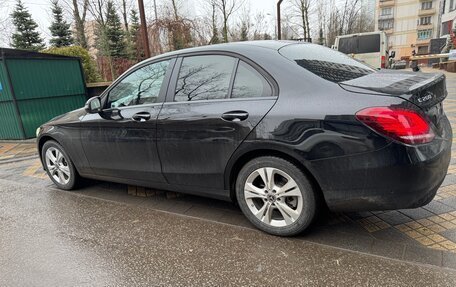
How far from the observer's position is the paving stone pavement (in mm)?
2545

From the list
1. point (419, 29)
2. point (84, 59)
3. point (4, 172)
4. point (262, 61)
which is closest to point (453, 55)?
point (84, 59)

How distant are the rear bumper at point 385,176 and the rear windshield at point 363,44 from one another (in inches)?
505

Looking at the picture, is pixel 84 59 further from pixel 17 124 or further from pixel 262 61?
pixel 262 61

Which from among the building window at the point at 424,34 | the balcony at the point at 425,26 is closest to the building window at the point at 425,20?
the balcony at the point at 425,26

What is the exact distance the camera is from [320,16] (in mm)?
34406

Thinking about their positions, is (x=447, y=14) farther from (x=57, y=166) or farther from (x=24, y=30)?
(x=57, y=166)

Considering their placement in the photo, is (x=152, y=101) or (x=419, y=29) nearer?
(x=152, y=101)

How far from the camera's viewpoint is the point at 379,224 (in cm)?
296

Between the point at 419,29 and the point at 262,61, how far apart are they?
7087cm

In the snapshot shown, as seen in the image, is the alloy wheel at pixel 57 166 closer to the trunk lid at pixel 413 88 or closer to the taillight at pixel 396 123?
the trunk lid at pixel 413 88

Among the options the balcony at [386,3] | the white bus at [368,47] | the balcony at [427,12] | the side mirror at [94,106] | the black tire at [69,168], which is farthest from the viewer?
the balcony at [386,3]

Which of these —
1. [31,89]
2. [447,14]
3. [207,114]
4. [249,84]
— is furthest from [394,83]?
[447,14]

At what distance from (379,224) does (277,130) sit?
51.2 inches

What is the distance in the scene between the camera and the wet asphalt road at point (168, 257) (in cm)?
233
